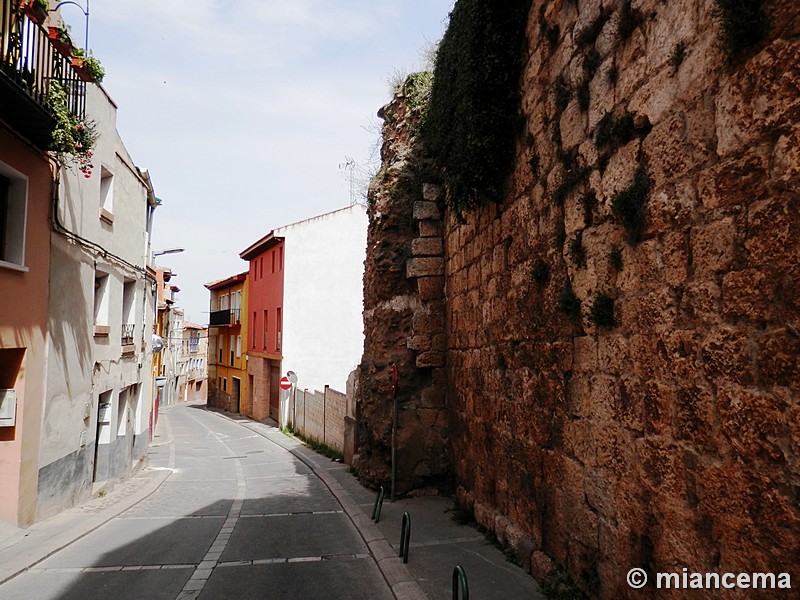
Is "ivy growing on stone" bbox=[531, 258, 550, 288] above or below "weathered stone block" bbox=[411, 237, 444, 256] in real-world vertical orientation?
below

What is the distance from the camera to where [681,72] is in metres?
3.29

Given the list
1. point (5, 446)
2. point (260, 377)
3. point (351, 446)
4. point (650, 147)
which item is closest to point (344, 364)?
point (260, 377)

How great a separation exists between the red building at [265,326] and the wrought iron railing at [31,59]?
18759 millimetres

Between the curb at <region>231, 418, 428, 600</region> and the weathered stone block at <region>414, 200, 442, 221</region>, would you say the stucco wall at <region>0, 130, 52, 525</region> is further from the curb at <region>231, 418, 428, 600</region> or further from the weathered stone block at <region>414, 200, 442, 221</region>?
the weathered stone block at <region>414, 200, 442, 221</region>

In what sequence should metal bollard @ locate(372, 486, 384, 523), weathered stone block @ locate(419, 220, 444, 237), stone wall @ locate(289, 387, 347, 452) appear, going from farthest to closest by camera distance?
stone wall @ locate(289, 387, 347, 452) → weathered stone block @ locate(419, 220, 444, 237) → metal bollard @ locate(372, 486, 384, 523)

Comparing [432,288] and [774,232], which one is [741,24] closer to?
[774,232]

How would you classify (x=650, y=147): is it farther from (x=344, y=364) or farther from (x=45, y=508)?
(x=344, y=364)

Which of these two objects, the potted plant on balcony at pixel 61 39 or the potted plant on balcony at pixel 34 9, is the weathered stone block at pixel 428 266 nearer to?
the potted plant on balcony at pixel 61 39

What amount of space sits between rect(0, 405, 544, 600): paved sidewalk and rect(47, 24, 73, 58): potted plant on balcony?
6.28 meters

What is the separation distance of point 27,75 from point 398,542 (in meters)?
7.15

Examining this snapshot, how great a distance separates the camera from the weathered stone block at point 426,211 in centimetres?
951

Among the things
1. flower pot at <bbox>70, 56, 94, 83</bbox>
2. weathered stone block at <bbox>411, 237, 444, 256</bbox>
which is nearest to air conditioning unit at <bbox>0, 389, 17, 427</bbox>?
flower pot at <bbox>70, 56, 94, 83</bbox>

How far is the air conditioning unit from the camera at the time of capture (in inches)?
298

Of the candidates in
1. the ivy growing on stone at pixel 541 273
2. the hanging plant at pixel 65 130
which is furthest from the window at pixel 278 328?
the ivy growing on stone at pixel 541 273
